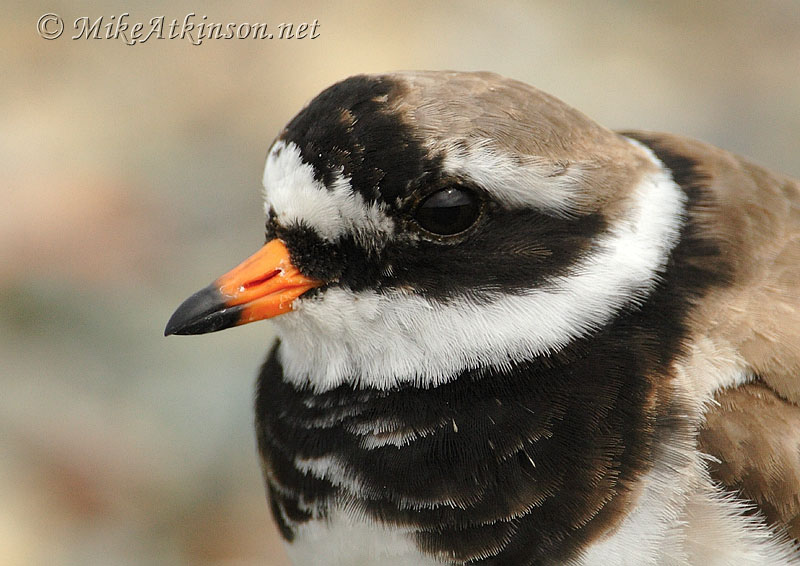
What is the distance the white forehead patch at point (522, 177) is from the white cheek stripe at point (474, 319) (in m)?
0.18

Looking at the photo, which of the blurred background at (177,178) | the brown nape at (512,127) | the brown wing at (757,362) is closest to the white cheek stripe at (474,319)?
the brown nape at (512,127)

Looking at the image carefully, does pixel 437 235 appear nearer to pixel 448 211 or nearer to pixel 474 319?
pixel 448 211

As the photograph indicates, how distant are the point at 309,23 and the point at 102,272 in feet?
9.75

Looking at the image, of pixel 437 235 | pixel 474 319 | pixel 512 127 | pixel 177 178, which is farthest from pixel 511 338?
pixel 177 178

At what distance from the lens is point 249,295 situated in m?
2.89

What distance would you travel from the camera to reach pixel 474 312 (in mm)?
2781

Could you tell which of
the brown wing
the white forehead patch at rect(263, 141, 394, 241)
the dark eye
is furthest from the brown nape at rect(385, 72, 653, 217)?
the brown wing

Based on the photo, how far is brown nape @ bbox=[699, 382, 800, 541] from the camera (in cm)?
274

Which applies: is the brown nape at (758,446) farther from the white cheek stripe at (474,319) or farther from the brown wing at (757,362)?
the white cheek stripe at (474,319)

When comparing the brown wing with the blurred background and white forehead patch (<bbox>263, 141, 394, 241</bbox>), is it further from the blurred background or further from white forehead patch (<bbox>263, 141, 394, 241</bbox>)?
the blurred background

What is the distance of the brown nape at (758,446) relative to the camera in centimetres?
274

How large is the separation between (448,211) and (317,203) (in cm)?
39

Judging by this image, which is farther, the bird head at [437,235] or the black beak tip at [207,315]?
the black beak tip at [207,315]

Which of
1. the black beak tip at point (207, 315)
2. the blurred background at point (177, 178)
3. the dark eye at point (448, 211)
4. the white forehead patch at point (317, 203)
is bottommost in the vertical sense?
the blurred background at point (177, 178)
